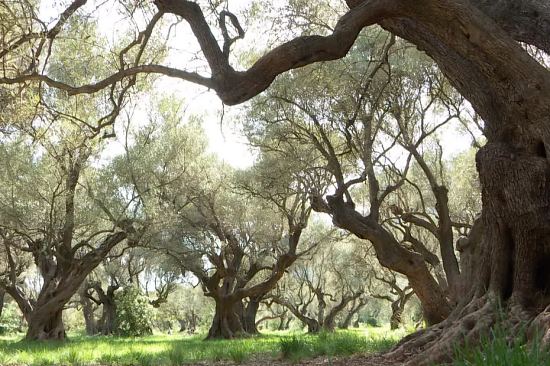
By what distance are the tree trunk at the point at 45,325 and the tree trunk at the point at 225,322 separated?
710 centimetres

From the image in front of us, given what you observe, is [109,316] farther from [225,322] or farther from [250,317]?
[225,322]

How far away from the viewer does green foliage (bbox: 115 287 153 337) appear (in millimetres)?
30078

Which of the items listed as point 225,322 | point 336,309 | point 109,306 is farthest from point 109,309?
point 336,309

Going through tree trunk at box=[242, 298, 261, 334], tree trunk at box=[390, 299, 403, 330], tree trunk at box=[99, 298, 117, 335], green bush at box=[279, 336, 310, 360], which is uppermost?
tree trunk at box=[99, 298, 117, 335]

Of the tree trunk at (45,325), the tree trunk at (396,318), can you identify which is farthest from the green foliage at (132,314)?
the tree trunk at (396,318)

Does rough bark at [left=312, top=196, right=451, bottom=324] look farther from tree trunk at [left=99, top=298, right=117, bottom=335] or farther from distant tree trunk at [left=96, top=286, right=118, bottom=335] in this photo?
distant tree trunk at [left=96, top=286, right=118, bottom=335]

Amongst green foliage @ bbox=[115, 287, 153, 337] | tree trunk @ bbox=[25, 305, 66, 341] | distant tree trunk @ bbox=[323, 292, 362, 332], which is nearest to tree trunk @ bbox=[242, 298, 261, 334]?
green foliage @ bbox=[115, 287, 153, 337]

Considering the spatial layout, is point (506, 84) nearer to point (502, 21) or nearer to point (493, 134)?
point (493, 134)

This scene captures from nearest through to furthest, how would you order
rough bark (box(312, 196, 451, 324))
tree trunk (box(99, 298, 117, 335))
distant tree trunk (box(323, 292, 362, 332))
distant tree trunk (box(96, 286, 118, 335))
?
rough bark (box(312, 196, 451, 324)) → tree trunk (box(99, 298, 117, 335)) → distant tree trunk (box(96, 286, 118, 335)) → distant tree trunk (box(323, 292, 362, 332))

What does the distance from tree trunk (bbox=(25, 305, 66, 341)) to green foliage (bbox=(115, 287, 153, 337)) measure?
903 cm

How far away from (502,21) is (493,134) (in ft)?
4.87

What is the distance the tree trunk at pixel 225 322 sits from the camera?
83.7 ft

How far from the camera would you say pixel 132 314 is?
99.3 feet

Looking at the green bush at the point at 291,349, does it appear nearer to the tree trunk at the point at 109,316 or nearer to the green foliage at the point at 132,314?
the green foliage at the point at 132,314
